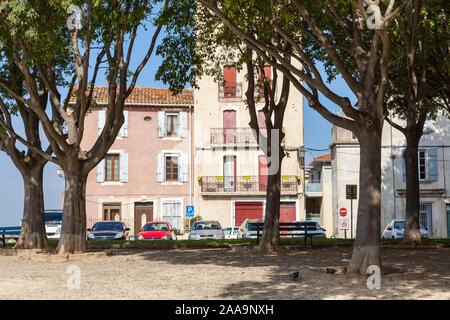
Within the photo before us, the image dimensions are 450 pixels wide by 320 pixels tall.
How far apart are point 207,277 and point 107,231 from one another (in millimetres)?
14385

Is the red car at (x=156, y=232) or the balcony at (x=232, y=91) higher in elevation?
the balcony at (x=232, y=91)

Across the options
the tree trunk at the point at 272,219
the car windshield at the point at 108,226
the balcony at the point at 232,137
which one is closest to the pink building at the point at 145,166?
the balcony at the point at 232,137

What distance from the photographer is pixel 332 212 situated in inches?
1545

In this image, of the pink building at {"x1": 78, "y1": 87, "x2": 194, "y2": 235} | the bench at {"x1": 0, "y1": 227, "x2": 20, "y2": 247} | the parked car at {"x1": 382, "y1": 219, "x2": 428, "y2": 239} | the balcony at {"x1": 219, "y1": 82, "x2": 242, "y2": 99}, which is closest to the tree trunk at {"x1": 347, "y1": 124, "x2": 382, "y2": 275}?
the bench at {"x1": 0, "y1": 227, "x2": 20, "y2": 247}

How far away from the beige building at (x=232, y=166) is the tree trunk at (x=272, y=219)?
1960cm

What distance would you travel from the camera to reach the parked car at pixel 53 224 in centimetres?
2730

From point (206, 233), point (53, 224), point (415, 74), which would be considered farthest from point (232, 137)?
point (415, 74)

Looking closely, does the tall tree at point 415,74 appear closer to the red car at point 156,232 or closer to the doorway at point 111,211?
the red car at point 156,232

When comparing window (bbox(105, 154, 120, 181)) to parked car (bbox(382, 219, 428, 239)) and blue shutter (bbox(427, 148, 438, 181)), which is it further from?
blue shutter (bbox(427, 148, 438, 181))

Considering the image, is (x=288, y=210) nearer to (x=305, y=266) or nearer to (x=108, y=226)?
(x=108, y=226)

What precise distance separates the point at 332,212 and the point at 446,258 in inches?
1006

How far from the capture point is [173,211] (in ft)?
121
